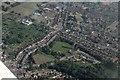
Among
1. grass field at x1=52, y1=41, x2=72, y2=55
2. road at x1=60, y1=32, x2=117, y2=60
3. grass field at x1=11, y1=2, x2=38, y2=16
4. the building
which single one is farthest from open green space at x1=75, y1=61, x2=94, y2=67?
grass field at x1=11, y1=2, x2=38, y2=16

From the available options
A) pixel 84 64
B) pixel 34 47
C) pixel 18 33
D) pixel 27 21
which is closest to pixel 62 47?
pixel 34 47

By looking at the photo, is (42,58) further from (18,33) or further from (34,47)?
(18,33)

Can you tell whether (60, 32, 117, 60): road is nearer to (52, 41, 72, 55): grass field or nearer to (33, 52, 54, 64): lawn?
(52, 41, 72, 55): grass field

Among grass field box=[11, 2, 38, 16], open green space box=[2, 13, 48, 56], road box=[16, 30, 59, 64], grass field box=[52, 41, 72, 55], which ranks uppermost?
grass field box=[11, 2, 38, 16]

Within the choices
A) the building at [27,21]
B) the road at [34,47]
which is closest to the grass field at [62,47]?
the road at [34,47]

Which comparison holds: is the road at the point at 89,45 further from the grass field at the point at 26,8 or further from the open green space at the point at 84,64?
the grass field at the point at 26,8

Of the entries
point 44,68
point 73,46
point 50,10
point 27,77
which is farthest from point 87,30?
point 27,77
